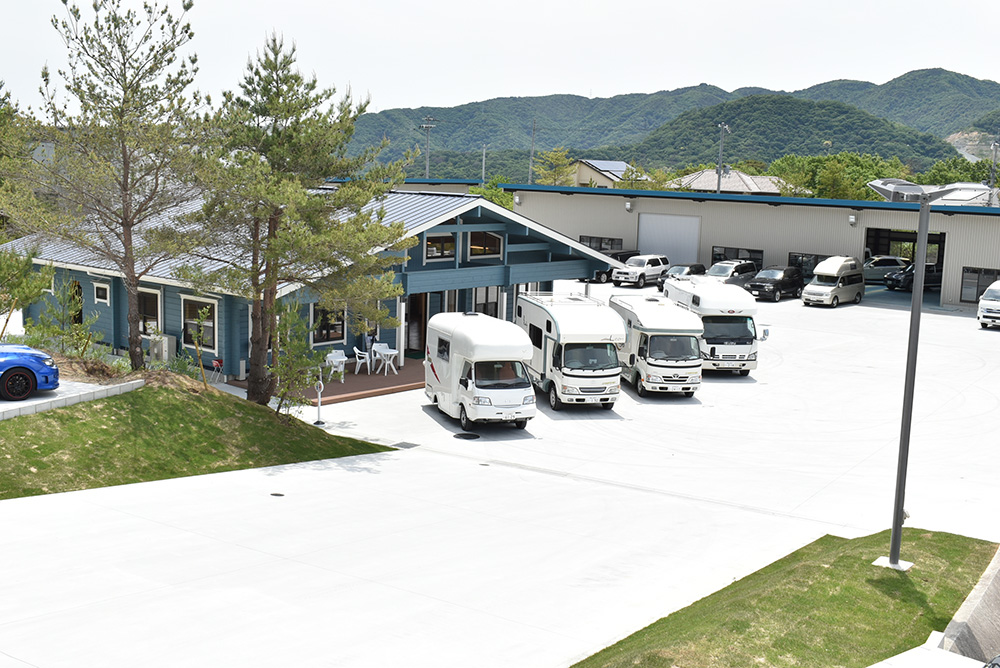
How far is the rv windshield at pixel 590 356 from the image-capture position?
2498 centimetres

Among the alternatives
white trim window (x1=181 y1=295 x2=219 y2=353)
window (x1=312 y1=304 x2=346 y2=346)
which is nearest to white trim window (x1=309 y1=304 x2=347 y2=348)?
window (x1=312 y1=304 x2=346 y2=346)

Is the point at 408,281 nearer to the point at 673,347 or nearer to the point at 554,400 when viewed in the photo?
the point at 554,400

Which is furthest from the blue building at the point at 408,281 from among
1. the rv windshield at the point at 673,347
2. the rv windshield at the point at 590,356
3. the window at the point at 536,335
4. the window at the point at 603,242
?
the window at the point at 603,242

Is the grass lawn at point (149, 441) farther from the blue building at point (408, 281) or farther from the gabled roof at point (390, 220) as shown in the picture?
the gabled roof at point (390, 220)

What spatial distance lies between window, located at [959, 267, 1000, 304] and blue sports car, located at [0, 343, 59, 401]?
41.3 m

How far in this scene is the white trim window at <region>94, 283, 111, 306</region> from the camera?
2888cm

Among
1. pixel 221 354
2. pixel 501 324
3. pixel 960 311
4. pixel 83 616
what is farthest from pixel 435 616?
pixel 960 311

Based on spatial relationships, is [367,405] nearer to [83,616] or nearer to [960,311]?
[83,616]

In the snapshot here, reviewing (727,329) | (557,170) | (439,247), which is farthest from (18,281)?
(557,170)

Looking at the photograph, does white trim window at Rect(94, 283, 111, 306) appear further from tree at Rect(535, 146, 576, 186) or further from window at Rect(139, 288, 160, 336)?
tree at Rect(535, 146, 576, 186)

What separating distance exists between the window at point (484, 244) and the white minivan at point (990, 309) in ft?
67.7

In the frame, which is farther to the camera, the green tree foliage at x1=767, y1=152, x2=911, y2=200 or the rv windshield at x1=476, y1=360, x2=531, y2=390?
the green tree foliage at x1=767, y1=152, x2=911, y2=200

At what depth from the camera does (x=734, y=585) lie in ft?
41.6

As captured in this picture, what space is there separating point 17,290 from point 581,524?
516 inches
